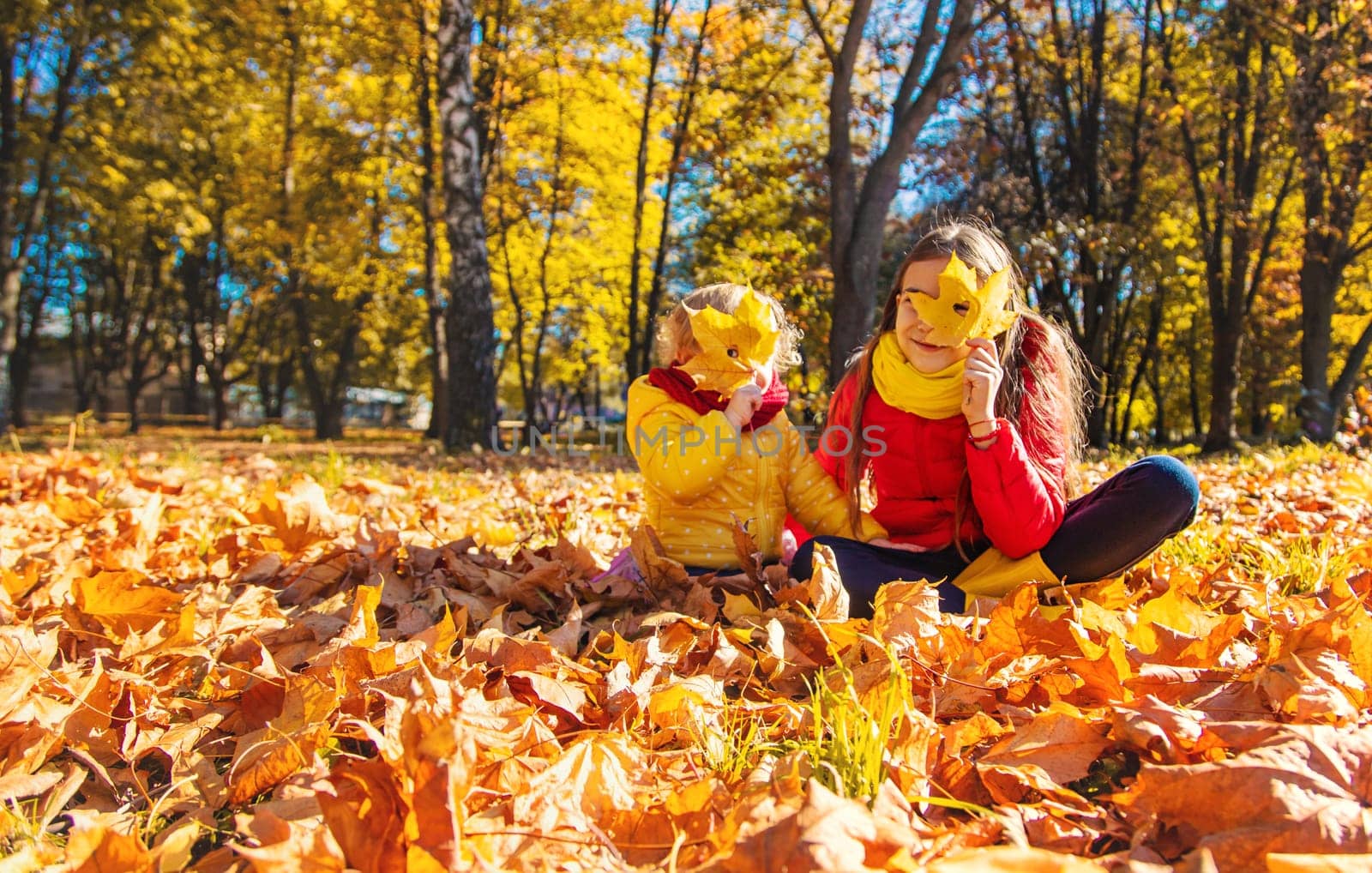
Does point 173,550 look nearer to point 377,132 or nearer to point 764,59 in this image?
point 764,59

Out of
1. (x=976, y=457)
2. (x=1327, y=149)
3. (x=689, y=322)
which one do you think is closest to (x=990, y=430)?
(x=976, y=457)

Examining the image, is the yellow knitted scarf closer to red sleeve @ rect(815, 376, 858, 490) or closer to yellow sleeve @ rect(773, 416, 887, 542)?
red sleeve @ rect(815, 376, 858, 490)

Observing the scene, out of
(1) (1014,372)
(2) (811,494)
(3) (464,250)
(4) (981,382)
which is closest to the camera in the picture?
(4) (981,382)

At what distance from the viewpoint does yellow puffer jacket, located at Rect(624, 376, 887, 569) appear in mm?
2367

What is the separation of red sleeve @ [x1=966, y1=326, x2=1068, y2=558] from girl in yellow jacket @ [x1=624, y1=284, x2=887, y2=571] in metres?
0.37

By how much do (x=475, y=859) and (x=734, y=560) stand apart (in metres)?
1.59

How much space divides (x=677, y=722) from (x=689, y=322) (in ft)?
4.95

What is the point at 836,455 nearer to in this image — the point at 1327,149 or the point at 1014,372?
the point at 1014,372

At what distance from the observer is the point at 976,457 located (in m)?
2.06

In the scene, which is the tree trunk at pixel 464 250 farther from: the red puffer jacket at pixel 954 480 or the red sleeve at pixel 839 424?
the red puffer jacket at pixel 954 480

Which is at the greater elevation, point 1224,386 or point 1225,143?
point 1225,143

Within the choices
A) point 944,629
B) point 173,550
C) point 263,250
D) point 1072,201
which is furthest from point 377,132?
point 944,629

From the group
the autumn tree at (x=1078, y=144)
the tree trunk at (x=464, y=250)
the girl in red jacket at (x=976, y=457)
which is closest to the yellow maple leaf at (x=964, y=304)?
the girl in red jacket at (x=976, y=457)

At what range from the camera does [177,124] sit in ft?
42.9
